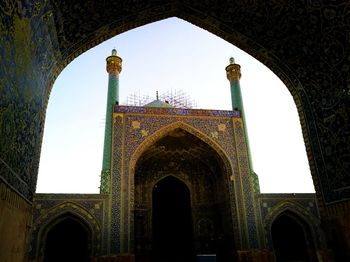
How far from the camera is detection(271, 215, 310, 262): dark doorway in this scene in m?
11.8

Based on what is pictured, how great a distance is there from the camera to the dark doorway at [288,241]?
11.8 metres

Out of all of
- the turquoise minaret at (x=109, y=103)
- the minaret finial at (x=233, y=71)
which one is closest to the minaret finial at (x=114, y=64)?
the turquoise minaret at (x=109, y=103)

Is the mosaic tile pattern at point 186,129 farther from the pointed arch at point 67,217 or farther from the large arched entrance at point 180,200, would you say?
the pointed arch at point 67,217

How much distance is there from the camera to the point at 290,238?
12.3 m

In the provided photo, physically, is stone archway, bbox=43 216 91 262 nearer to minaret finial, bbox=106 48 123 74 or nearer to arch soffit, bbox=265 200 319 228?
minaret finial, bbox=106 48 123 74

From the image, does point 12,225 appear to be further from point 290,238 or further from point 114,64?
point 290,238

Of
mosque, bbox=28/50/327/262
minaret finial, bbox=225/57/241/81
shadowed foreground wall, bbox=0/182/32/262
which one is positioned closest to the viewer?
shadowed foreground wall, bbox=0/182/32/262

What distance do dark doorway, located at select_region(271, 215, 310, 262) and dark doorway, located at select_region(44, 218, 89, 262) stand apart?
714 centimetres

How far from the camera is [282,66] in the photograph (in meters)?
4.06

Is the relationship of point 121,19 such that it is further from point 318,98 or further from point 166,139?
point 166,139

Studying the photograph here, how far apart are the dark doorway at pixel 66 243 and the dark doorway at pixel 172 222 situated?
2.73 meters

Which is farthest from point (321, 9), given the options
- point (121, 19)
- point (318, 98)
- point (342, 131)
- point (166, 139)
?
point (166, 139)

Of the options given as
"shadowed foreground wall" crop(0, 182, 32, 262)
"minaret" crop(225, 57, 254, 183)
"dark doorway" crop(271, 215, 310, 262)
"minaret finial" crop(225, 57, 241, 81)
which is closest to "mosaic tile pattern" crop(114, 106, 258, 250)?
"minaret" crop(225, 57, 254, 183)

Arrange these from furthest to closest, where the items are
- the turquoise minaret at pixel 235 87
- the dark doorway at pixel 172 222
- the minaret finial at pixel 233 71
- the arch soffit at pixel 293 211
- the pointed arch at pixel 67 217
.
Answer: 1. the minaret finial at pixel 233 71
2. the turquoise minaret at pixel 235 87
3. the dark doorway at pixel 172 222
4. the arch soffit at pixel 293 211
5. the pointed arch at pixel 67 217
